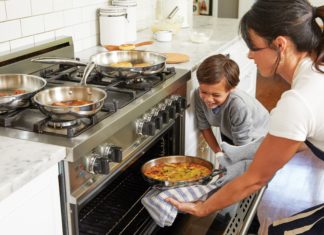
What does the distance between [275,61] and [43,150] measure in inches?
28.4

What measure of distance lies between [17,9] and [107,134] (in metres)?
0.82

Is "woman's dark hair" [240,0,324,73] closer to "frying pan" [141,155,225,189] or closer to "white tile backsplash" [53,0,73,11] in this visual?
"frying pan" [141,155,225,189]

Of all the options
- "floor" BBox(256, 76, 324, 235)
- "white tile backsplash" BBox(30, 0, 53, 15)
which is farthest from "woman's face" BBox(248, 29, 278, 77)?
"floor" BBox(256, 76, 324, 235)

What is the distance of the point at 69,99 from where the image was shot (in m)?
1.61

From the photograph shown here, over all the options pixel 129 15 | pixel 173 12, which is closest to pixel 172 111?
pixel 129 15

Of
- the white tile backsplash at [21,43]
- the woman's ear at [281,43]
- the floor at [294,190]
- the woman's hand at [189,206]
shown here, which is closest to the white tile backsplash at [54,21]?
the white tile backsplash at [21,43]

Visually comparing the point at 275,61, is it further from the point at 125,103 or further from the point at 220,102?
the point at 220,102

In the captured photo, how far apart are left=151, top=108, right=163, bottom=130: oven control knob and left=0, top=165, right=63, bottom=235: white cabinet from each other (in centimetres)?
56

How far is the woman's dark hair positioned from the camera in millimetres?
1339

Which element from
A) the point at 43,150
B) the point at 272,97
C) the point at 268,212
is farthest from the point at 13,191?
the point at 272,97

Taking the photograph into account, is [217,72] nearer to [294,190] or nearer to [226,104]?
[226,104]

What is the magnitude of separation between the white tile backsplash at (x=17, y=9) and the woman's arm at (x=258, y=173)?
3.39ft

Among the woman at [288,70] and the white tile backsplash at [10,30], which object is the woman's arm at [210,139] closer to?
the woman at [288,70]

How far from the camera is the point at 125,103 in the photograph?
162 centimetres
